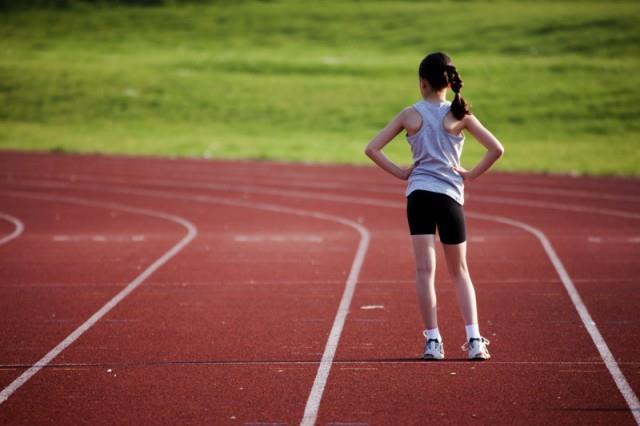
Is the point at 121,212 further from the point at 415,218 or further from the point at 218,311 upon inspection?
the point at 415,218

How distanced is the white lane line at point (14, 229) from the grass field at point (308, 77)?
12399 mm

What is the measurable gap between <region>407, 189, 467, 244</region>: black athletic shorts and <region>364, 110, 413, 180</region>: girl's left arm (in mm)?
179

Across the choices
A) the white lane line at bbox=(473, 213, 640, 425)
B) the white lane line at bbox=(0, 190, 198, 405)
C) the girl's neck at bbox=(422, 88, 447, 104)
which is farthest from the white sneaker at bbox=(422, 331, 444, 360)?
the white lane line at bbox=(0, 190, 198, 405)

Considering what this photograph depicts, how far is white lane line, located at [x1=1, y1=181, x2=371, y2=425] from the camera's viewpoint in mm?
6559

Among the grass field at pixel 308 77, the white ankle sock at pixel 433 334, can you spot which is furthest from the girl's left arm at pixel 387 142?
the grass field at pixel 308 77

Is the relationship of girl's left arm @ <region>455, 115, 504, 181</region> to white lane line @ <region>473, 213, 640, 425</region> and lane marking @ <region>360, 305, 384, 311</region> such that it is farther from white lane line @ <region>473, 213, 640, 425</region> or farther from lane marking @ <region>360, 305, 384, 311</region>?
lane marking @ <region>360, 305, 384, 311</region>

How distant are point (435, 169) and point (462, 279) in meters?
0.73

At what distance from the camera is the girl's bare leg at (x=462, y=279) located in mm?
7441

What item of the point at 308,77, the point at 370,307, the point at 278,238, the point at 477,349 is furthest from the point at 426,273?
the point at 308,77

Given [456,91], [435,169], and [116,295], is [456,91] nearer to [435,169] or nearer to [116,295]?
[435,169]

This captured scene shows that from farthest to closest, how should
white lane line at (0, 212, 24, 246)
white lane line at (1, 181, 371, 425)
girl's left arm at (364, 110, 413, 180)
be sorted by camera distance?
white lane line at (0, 212, 24, 246) < girl's left arm at (364, 110, 413, 180) < white lane line at (1, 181, 371, 425)

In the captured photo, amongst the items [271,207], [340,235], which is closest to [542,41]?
[271,207]

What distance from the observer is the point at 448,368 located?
725 centimetres

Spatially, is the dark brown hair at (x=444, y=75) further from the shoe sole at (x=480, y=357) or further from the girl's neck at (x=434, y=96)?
the shoe sole at (x=480, y=357)
